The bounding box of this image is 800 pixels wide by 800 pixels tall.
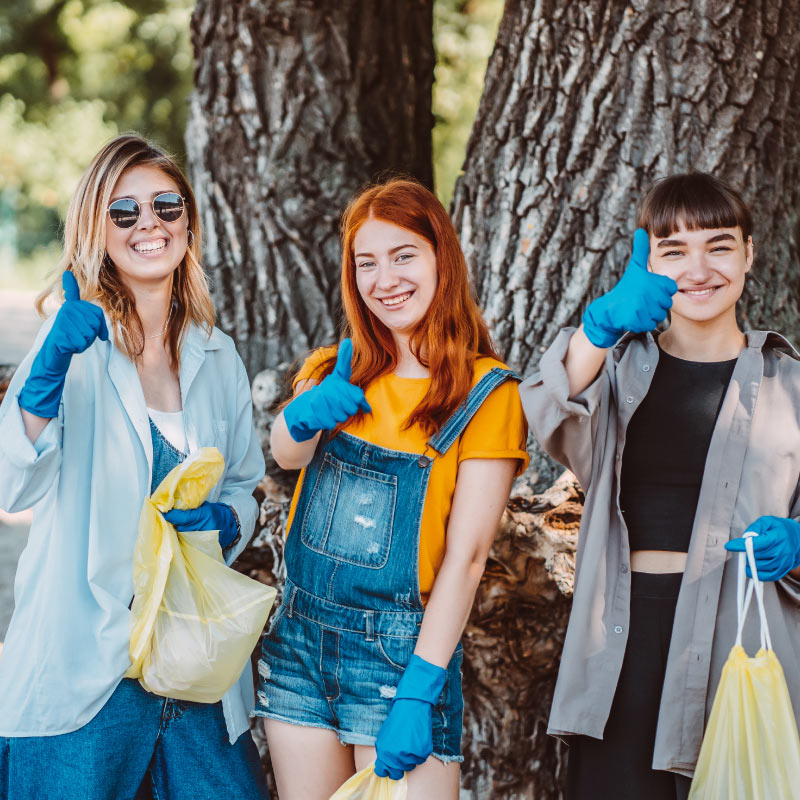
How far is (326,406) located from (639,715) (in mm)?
973

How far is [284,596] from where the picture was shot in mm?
2332

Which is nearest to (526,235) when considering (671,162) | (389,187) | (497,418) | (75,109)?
(671,162)

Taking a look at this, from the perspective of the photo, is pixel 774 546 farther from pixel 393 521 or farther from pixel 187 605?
pixel 187 605

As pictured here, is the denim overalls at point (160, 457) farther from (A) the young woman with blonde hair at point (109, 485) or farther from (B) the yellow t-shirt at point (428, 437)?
(B) the yellow t-shirt at point (428, 437)

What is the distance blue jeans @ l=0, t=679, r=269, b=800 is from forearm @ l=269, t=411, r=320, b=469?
0.59m

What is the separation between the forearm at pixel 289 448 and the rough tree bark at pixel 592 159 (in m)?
0.91

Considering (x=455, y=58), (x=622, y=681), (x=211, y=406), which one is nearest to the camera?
(x=622, y=681)

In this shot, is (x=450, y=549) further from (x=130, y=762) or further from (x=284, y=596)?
(x=130, y=762)

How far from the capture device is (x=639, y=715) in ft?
7.24

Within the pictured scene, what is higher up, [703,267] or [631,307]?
[703,267]

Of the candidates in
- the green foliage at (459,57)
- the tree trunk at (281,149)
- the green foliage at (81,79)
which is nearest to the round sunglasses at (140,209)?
the tree trunk at (281,149)

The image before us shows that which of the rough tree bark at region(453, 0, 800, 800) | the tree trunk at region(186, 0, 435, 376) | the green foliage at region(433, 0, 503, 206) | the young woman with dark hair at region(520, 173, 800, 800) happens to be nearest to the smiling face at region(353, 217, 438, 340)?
the young woman with dark hair at region(520, 173, 800, 800)

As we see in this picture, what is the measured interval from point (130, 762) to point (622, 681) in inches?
42.9

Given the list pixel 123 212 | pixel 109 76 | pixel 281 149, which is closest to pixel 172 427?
pixel 123 212
